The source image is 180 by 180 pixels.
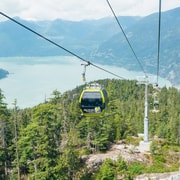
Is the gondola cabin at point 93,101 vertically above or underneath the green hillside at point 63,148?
above

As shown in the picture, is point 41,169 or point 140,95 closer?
point 41,169

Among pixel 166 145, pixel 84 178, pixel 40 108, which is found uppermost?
pixel 40 108

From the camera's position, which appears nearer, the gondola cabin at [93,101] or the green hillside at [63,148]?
the gondola cabin at [93,101]

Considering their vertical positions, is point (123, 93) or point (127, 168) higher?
point (123, 93)

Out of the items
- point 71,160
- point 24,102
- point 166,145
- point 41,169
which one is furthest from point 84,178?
point 24,102

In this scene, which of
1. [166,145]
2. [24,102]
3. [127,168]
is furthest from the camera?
[24,102]

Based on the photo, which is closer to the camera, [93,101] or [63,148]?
[93,101]

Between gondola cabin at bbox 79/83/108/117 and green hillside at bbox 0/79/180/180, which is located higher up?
gondola cabin at bbox 79/83/108/117

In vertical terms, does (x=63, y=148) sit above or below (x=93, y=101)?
below

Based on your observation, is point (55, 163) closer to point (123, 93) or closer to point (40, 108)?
point (40, 108)

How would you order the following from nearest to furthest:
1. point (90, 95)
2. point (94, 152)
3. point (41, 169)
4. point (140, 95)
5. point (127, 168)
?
point (90, 95) → point (127, 168) → point (41, 169) → point (94, 152) → point (140, 95)

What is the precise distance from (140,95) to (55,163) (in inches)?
3124

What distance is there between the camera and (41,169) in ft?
101

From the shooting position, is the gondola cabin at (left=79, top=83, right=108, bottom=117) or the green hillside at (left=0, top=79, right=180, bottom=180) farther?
the green hillside at (left=0, top=79, right=180, bottom=180)
